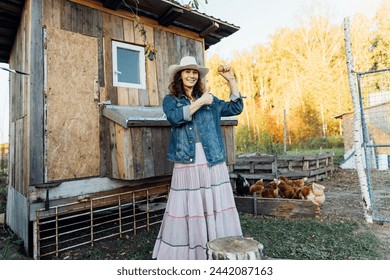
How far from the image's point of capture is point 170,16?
3.94 metres

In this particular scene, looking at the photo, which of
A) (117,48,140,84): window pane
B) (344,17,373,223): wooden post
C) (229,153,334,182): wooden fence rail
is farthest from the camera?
(229,153,334,182): wooden fence rail

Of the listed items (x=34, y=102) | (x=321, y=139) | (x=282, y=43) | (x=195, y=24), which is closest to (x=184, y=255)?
(x=34, y=102)

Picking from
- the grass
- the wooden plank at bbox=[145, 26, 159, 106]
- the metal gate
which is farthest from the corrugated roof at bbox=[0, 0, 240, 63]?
the grass

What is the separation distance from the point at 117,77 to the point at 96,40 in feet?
1.74

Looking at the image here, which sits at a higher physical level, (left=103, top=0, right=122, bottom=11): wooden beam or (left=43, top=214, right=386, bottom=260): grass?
(left=103, top=0, right=122, bottom=11): wooden beam

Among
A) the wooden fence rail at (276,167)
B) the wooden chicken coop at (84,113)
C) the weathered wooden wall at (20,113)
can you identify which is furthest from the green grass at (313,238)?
the wooden fence rail at (276,167)

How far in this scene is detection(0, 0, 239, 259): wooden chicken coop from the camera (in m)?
2.99

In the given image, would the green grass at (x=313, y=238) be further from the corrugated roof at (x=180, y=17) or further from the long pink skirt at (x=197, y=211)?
the corrugated roof at (x=180, y=17)

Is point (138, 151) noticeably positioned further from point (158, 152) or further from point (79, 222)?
point (79, 222)

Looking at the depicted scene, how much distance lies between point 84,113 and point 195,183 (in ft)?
6.22

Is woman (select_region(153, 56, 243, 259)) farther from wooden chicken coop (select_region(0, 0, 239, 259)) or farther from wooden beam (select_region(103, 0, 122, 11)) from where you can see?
wooden beam (select_region(103, 0, 122, 11))

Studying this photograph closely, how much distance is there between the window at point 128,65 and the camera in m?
3.66

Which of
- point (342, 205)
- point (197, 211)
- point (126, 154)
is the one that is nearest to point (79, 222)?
point (126, 154)

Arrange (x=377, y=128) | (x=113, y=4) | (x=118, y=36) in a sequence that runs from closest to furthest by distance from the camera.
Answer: (x=113, y=4)
(x=118, y=36)
(x=377, y=128)
